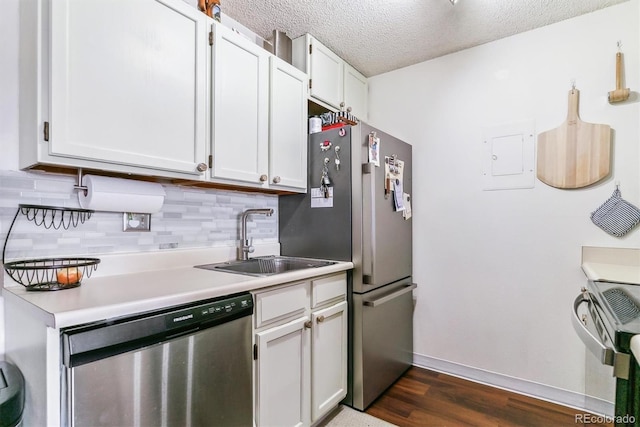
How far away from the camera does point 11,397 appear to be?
85cm

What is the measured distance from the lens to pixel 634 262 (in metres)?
1.78

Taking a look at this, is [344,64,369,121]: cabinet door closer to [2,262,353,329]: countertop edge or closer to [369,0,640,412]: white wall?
[369,0,640,412]: white wall

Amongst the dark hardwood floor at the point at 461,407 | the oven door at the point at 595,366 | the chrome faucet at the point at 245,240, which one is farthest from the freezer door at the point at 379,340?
the oven door at the point at 595,366

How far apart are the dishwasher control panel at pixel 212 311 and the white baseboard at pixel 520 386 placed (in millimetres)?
1785

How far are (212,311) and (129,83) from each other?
3.10 feet

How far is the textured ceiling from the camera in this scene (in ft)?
6.09

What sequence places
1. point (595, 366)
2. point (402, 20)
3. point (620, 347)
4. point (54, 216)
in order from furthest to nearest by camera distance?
point (402, 20) < point (595, 366) < point (54, 216) < point (620, 347)

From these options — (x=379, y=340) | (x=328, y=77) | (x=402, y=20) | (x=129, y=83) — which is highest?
(x=402, y=20)

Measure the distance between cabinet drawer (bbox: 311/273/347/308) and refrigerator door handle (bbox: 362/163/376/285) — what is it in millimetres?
137

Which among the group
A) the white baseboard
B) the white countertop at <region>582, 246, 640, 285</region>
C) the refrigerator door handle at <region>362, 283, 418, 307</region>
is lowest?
the white baseboard

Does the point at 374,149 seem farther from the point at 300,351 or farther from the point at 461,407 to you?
the point at 461,407

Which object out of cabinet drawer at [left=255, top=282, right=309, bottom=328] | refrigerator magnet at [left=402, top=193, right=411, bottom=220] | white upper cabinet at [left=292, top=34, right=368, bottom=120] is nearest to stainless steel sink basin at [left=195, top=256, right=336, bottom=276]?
cabinet drawer at [left=255, top=282, right=309, bottom=328]

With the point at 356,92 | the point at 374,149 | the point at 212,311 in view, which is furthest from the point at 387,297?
the point at 356,92

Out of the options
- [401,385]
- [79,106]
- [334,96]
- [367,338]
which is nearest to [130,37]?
[79,106]
